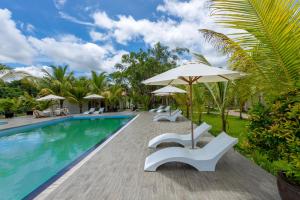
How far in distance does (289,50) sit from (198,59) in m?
5.81

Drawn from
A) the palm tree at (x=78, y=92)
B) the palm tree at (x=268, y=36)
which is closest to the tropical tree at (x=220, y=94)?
the palm tree at (x=268, y=36)

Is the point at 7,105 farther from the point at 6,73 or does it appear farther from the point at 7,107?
the point at 6,73

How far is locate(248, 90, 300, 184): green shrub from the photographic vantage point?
226 centimetres

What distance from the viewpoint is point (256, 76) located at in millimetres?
2951

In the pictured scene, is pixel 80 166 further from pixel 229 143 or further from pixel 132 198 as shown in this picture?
pixel 229 143

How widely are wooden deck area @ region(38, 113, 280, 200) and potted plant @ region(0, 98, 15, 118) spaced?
18848 mm

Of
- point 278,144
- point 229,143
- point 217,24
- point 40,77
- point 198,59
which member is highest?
point 40,77

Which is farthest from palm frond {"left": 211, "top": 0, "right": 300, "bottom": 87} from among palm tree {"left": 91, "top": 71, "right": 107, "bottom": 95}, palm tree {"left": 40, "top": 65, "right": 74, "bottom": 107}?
palm tree {"left": 91, "top": 71, "right": 107, "bottom": 95}

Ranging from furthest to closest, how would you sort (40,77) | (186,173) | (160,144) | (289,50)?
(40,77) < (160,144) < (186,173) < (289,50)

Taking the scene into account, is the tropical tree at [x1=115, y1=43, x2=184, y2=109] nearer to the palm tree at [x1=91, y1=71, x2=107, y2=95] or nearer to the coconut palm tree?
the palm tree at [x1=91, y1=71, x2=107, y2=95]

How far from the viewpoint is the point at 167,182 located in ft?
12.7

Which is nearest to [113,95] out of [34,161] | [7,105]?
[7,105]

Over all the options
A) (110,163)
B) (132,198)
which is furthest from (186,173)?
(110,163)

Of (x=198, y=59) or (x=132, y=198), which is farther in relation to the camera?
(x=198, y=59)
